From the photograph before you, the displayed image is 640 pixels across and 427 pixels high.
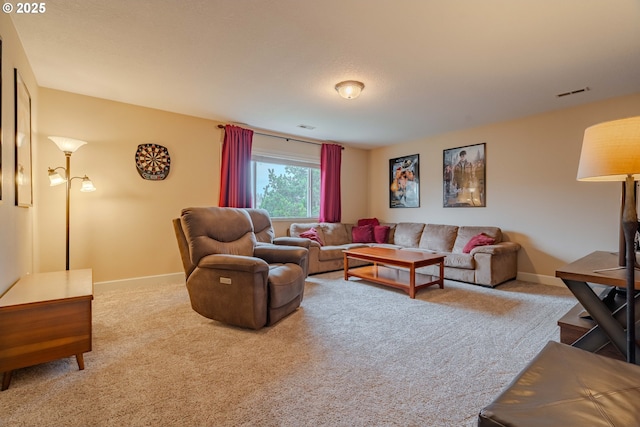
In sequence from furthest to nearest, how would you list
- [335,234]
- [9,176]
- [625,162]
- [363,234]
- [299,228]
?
[363,234] → [335,234] → [299,228] → [9,176] → [625,162]

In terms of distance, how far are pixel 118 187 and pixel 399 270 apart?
12.8 ft

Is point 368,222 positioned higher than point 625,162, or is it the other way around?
point 625,162

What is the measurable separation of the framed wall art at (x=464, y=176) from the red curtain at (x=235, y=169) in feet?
10.7

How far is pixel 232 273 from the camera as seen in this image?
2.45 meters

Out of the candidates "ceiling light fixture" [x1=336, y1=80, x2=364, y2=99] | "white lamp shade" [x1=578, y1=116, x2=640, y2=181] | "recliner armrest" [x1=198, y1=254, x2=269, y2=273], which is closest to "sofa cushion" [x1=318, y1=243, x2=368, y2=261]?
"recliner armrest" [x1=198, y1=254, x2=269, y2=273]

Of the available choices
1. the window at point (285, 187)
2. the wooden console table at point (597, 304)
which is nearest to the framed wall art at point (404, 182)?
the window at point (285, 187)

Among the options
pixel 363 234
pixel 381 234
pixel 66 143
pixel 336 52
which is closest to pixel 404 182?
pixel 381 234

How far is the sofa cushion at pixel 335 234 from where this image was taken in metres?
5.29

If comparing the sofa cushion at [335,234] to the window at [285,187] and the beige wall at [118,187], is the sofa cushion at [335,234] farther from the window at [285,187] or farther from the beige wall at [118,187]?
the beige wall at [118,187]

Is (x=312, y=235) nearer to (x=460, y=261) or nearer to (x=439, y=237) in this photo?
(x=439, y=237)

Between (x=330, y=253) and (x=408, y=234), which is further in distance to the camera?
(x=408, y=234)

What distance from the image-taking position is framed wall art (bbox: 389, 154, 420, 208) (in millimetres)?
5500

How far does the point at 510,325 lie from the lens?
2539mm

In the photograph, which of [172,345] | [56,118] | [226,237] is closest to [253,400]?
[172,345]
